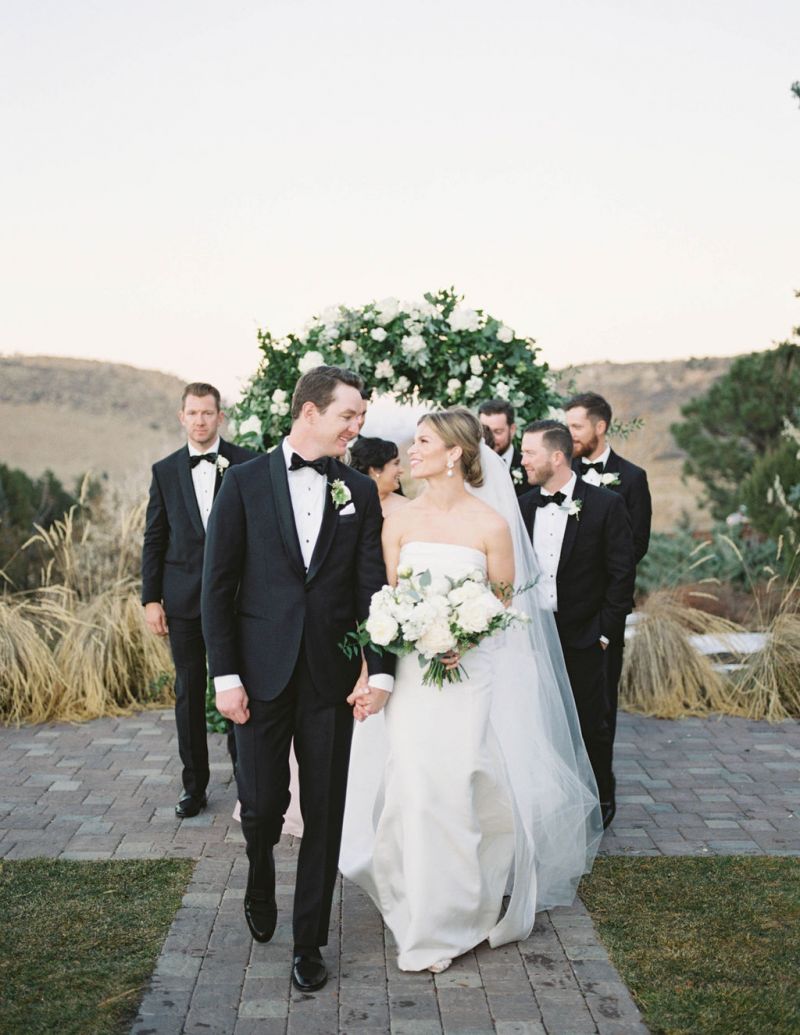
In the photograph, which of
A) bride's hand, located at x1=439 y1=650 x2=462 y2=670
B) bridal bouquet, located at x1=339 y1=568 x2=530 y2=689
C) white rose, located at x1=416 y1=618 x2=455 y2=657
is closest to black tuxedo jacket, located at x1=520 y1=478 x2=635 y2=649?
bridal bouquet, located at x1=339 y1=568 x2=530 y2=689

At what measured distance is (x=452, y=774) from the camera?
3.86m

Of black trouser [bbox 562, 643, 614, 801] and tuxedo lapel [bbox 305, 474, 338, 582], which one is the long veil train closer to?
black trouser [bbox 562, 643, 614, 801]

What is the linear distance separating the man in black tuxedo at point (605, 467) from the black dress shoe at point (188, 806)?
2243 mm

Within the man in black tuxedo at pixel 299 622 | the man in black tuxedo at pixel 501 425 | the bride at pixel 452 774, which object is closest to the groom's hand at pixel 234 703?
the man in black tuxedo at pixel 299 622

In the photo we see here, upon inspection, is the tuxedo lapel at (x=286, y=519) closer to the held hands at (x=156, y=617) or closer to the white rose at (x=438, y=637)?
the white rose at (x=438, y=637)

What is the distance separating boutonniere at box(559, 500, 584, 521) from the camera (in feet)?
16.8

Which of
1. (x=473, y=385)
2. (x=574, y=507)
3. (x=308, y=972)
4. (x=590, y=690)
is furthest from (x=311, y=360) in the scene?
(x=308, y=972)

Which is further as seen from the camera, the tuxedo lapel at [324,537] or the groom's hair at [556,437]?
the groom's hair at [556,437]

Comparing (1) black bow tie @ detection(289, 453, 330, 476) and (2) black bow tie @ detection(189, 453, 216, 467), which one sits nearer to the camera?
(1) black bow tie @ detection(289, 453, 330, 476)

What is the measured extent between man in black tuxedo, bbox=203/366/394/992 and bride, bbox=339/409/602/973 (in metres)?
0.22

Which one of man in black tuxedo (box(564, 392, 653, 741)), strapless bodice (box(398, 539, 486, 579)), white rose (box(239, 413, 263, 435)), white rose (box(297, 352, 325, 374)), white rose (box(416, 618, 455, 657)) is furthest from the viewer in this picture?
white rose (box(239, 413, 263, 435))

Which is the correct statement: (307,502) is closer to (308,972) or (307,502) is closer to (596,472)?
(308,972)

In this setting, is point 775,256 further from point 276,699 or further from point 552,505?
point 276,699

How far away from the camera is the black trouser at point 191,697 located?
18.0 ft
